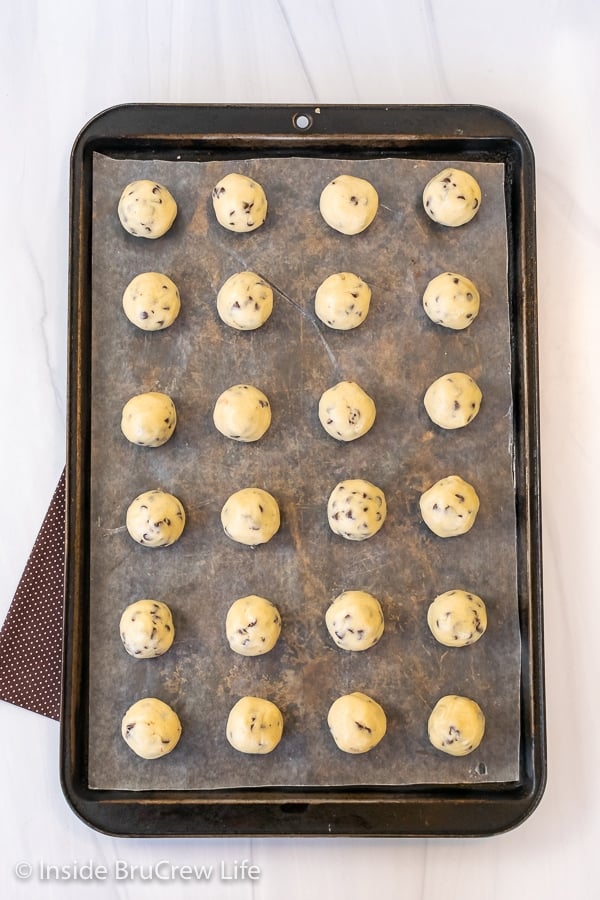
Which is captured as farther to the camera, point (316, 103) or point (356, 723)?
point (316, 103)

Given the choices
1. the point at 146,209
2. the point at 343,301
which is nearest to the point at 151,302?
the point at 146,209

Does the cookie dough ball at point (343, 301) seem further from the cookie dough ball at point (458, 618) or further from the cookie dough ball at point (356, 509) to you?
the cookie dough ball at point (458, 618)

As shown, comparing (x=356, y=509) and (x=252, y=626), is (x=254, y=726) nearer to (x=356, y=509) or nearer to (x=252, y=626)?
(x=252, y=626)

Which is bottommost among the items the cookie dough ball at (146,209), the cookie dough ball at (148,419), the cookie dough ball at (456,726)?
the cookie dough ball at (456,726)

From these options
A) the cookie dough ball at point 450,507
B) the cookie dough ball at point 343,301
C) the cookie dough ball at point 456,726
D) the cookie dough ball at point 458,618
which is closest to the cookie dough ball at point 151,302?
the cookie dough ball at point 343,301

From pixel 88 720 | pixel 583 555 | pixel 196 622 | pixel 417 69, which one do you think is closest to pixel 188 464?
pixel 196 622

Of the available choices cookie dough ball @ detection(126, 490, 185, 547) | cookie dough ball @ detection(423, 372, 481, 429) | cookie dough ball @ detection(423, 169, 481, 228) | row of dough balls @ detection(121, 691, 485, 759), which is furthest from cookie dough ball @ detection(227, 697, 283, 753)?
cookie dough ball @ detection(423, 169, 481, 228)
